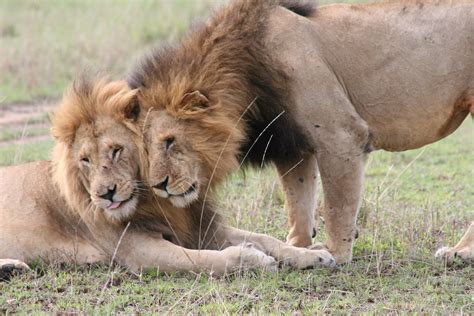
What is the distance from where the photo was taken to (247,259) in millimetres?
4781

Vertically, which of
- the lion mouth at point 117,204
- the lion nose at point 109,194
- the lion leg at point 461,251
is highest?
the lion nose at point 109,194

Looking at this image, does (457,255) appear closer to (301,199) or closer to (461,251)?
(461,251)

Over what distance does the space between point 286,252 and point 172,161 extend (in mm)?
781

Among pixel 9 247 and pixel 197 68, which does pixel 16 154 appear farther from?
pixel 197 68

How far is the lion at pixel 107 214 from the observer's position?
4.74 metres

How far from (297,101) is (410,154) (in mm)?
3520

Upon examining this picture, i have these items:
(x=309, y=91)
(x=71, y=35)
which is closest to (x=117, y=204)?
(x=309, y=91)

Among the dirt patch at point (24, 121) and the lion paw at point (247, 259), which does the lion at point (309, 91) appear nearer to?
the lion paw at point (247, 259)

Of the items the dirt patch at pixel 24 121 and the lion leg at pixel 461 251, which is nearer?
the lion leg at pixel 461 251

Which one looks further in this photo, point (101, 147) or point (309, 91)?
point (309, 91)

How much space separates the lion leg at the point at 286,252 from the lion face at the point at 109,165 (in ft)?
2.35

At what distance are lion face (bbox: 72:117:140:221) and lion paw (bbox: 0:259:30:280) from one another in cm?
50

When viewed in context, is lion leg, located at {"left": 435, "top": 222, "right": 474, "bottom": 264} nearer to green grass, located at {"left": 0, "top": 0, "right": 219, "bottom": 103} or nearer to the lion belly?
the lion belly

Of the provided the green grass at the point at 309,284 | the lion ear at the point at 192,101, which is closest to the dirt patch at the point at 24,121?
the green grass at the point at 309,284
